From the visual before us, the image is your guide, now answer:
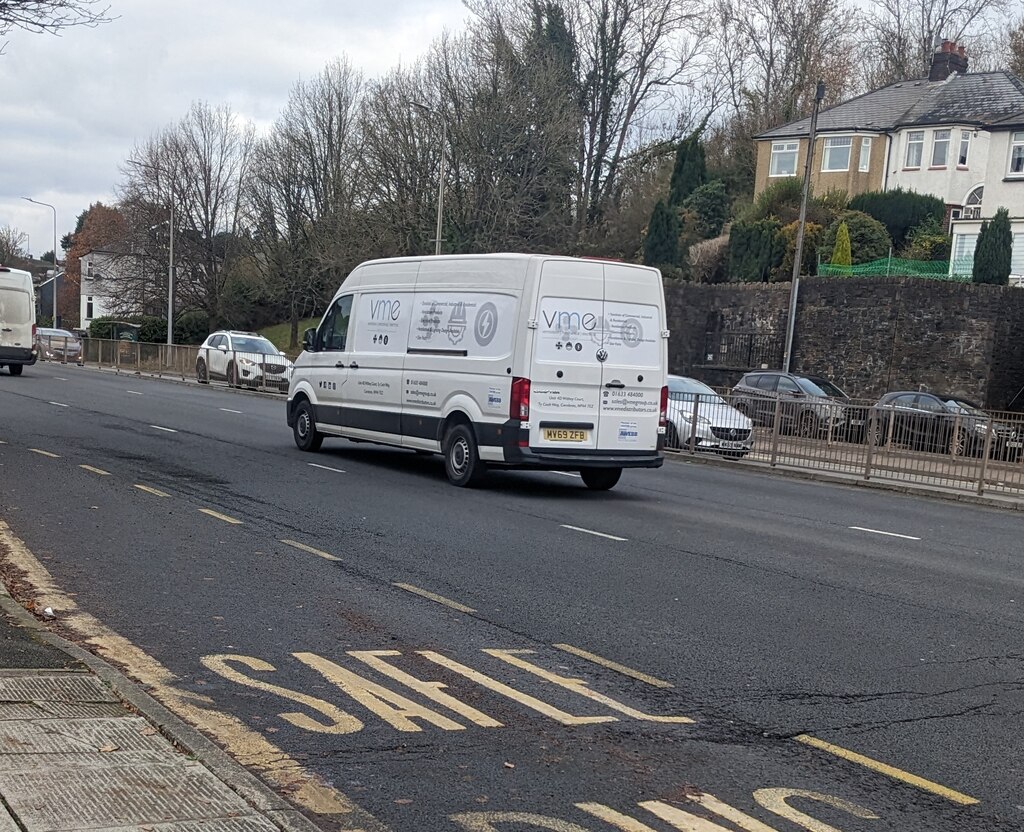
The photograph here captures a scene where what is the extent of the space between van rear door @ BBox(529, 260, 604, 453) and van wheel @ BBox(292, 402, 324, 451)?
191 inches

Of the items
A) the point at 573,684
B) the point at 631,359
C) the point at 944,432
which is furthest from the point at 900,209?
the point at 573,684

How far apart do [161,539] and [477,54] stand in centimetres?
4517

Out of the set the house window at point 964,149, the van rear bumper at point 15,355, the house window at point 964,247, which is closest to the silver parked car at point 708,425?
the van rear bumper at point 15,355

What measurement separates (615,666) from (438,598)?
1.93 meters

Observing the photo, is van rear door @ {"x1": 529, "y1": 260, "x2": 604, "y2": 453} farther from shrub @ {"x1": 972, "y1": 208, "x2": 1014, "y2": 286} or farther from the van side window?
shrub @ {"x1": 972, "y1": 208, "x2": 1014, "y2": 286}

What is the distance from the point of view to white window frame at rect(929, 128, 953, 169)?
5097 centimetres

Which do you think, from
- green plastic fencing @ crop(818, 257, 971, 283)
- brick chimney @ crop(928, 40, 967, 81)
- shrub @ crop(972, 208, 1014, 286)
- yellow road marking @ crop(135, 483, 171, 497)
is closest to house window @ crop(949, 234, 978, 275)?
green plastic fencing @ crop(818, 257, 971, 283)

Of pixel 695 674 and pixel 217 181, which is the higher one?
pixel 217 181

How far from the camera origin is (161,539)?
32.8 ft

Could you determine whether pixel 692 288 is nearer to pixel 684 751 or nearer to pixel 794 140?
pixel 794 140

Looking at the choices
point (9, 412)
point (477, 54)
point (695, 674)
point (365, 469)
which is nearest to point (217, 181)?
point (477, 54)

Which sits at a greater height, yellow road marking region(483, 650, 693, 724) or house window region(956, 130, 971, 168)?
house window region(956, 130, 971, 168)

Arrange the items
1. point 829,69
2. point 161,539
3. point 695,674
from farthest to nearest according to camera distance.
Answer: point 829,69, point 161,539, point 695,674

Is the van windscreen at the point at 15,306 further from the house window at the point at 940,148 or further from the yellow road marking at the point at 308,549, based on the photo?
the house window at the point at 940,148
